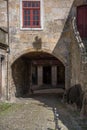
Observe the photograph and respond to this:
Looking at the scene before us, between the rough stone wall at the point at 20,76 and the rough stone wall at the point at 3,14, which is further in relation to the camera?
the rough stone wall at the point at 20,76

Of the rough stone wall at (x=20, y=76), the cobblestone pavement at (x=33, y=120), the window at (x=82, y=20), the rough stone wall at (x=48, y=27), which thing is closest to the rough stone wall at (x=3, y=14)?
the rough stone wall at (x=48, y=27)

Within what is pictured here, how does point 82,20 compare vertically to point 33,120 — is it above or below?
above

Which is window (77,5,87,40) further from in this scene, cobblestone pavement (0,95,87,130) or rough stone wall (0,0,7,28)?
cobblestone pavement (0,95,87,130)

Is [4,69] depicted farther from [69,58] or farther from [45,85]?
[45,85]

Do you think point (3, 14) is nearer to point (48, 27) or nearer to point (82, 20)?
point (48, 27)

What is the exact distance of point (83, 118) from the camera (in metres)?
14.7

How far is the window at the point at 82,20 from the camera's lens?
22.6m

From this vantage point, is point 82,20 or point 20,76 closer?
point 82,20

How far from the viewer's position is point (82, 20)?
74.7ft

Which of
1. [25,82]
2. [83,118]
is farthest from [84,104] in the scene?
[25,82]

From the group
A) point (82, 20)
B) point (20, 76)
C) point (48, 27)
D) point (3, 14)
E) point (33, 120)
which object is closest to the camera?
point (33, 120)

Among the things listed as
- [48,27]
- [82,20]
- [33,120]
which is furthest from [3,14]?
[33,120]

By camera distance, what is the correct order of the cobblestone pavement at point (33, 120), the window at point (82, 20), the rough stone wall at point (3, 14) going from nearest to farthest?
the cobblestone pavement at point (33, 120) → the rough stone wall at point (3, 14) → the window at point (82, 20)

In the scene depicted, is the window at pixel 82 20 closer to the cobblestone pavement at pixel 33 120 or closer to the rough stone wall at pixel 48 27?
the rough stone wall at pixel 48 27
